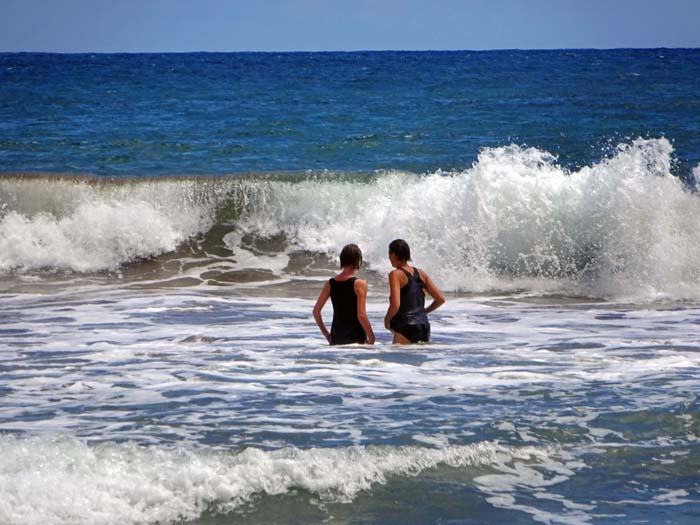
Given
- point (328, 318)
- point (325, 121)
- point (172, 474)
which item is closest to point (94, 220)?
point (328, 318)

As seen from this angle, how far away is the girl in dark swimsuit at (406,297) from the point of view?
823 cm

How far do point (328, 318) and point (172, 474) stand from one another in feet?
Answer: 19.3

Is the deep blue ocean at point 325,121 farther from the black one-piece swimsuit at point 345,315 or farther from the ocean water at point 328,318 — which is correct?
the black one-piece swimsuit at point 345,315

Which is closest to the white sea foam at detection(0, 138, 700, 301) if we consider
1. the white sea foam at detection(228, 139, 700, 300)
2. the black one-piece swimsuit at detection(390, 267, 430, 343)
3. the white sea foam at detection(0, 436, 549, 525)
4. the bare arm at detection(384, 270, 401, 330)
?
the white sea foam at detection(228, 139, 700, 300)

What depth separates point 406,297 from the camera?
27.3 feet

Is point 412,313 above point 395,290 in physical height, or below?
below

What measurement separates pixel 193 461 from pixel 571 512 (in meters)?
1.90

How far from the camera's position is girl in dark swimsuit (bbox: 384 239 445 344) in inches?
324

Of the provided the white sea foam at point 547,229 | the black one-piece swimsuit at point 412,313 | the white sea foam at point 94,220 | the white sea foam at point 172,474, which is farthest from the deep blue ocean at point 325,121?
the white sea foam at point 172,474

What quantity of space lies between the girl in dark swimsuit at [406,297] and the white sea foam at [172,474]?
2.78 m

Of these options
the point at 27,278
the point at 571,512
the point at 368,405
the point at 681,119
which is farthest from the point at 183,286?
the point at 681,119

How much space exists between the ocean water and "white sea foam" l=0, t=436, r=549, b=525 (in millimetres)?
17

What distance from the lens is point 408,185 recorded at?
56.1 ft

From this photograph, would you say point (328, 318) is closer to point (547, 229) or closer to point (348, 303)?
point (348, 303)
